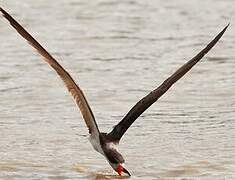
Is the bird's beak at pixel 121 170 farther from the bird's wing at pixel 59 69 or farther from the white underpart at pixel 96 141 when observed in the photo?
the bird's wing at pixel 59 69

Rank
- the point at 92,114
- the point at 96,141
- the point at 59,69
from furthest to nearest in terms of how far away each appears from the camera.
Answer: the point at 96,141 < the point at 92,114 < the point at 59,69

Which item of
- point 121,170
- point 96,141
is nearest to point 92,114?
point 96,141

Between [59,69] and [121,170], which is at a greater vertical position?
[59,69]

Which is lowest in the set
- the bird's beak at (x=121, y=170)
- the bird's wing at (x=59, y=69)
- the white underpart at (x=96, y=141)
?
the bird's beak at (x=121, y=170)

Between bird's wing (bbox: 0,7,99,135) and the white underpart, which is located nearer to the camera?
bird's wing (bbox: 0,7,99,135)

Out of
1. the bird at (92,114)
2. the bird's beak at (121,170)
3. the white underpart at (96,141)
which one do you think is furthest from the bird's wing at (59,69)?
the bird's beak at (121,170)

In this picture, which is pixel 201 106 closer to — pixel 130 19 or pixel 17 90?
pixel 17 90

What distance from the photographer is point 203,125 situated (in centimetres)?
1058

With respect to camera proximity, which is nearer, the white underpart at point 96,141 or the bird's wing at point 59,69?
the bird's wing at point 59,69

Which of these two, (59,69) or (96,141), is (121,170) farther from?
(59,69)

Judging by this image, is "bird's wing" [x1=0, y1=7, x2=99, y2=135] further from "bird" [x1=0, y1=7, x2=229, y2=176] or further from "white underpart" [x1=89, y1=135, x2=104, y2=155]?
"white underpart" [x1=89, y1=135, x2=104, y2=155]

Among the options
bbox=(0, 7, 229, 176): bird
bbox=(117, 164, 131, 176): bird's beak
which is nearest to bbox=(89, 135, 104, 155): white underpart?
bbox=(0, 7, 229, 176): bird

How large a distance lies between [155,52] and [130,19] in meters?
2.16

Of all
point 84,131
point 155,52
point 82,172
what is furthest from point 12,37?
point 82,172
